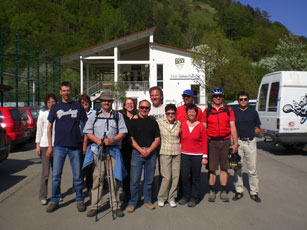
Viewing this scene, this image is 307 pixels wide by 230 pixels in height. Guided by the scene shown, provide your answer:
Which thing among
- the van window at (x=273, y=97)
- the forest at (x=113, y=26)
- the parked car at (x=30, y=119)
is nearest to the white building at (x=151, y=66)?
the parked car at (x=30, y=119)

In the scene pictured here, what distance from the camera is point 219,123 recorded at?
16.5 ft

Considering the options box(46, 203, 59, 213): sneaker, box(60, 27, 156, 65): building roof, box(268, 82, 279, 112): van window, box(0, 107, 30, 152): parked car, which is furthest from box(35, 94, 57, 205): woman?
box(60, 27, 156, 65): building roof

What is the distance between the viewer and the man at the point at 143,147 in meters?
4.68

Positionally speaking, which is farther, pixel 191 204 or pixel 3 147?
pixel 3 147

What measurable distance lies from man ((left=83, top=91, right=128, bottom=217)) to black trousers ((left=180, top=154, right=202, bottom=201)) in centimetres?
112

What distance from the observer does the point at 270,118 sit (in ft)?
Result: 33.8

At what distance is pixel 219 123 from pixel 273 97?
616 cm

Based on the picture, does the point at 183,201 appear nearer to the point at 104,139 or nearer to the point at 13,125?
the point at 104,139

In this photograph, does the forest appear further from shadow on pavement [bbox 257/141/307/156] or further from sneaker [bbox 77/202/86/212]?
sneaker [bbox 77/202/86/212]

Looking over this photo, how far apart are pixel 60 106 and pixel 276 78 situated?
26.8 feet

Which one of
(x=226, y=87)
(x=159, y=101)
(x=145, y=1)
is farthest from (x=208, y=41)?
(x=145, y=1)

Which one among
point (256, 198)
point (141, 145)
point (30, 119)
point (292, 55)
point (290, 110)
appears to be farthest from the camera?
point (292, 55)

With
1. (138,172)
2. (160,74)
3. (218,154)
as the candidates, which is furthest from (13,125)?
(160,74)

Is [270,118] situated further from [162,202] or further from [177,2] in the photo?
[177,2]
